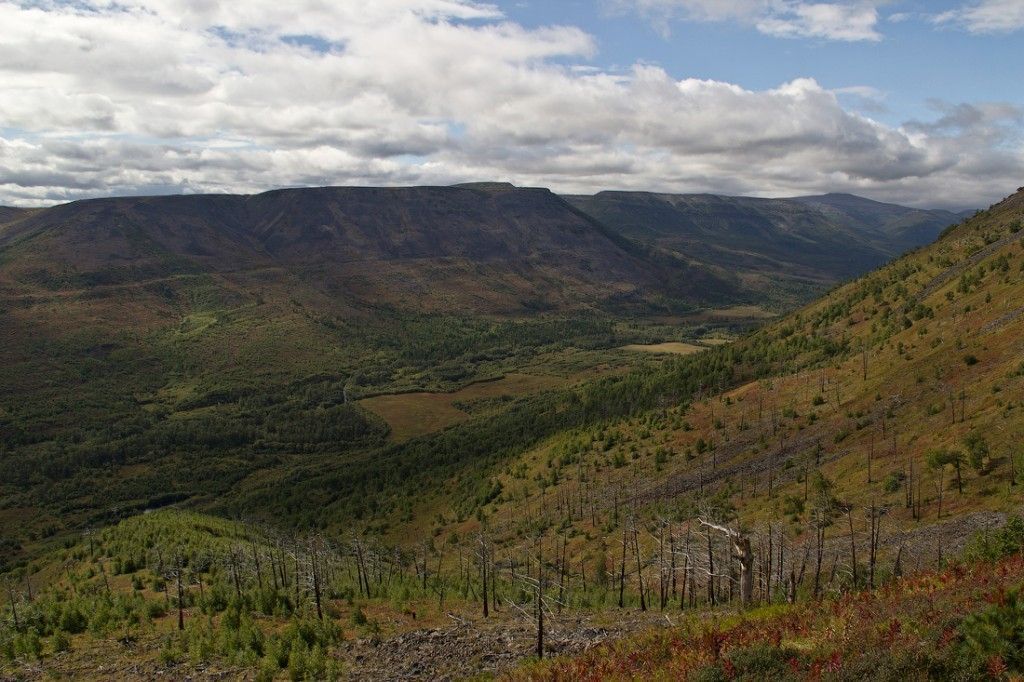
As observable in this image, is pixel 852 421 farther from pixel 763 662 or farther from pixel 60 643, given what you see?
pixel 60 643

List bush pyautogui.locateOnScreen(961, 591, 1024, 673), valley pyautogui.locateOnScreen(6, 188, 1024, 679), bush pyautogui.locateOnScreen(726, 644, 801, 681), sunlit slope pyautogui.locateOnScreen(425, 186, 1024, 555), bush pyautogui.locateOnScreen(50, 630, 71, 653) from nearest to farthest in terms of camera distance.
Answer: bush pyautogui.locateOnScreen(961, 591, 1024, 673), bush pyautogui.locateOnScreen(726, 644, 801, 681), valley pyautogui.locateOnScreen(6, 188, 1024, 679), bush pyautogui.locateOnScreen(50, 630, 71, 653), sunlit slope pyautogui.locateOnScreen(425, 186, 1024, 555)

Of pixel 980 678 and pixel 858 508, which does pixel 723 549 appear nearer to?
pixel 858 508

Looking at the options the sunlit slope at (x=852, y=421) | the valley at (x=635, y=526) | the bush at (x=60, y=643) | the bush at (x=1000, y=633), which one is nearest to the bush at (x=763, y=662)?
the valley at (x=635, y=526)

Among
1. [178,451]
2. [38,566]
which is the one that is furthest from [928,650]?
[178,451]

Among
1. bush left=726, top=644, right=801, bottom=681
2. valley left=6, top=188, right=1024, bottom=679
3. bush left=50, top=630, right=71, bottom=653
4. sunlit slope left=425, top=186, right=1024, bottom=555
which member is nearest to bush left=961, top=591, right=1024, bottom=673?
valley left=6, top=188, right=1024, bottom=679

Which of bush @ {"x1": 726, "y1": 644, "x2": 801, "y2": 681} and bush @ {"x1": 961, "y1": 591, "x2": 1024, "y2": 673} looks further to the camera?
bush @ {"x1": 726, "y1": 644, "x2": 801, "y2": 681}

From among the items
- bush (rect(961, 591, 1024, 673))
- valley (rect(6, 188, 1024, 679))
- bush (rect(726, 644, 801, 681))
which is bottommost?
valley (rect(6, 188, 1024, 679))

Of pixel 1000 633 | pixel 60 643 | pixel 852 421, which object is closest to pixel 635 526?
pixel 852 421

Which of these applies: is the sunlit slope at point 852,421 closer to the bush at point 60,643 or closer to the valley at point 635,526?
the valley at point 635,526

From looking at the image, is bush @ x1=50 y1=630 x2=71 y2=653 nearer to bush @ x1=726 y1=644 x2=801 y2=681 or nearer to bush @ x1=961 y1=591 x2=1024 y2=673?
bush @ x1=726 y1=644 x2=801 y2=681

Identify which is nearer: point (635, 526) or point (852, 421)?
point (635, 526)

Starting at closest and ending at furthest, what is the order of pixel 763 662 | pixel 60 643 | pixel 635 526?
pixel 763 662 < pixel 60 643 < pixel 635 526

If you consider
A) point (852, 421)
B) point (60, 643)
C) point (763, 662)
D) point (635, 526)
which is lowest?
point (635, 526)

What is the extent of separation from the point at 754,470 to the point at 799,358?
1473 inches
